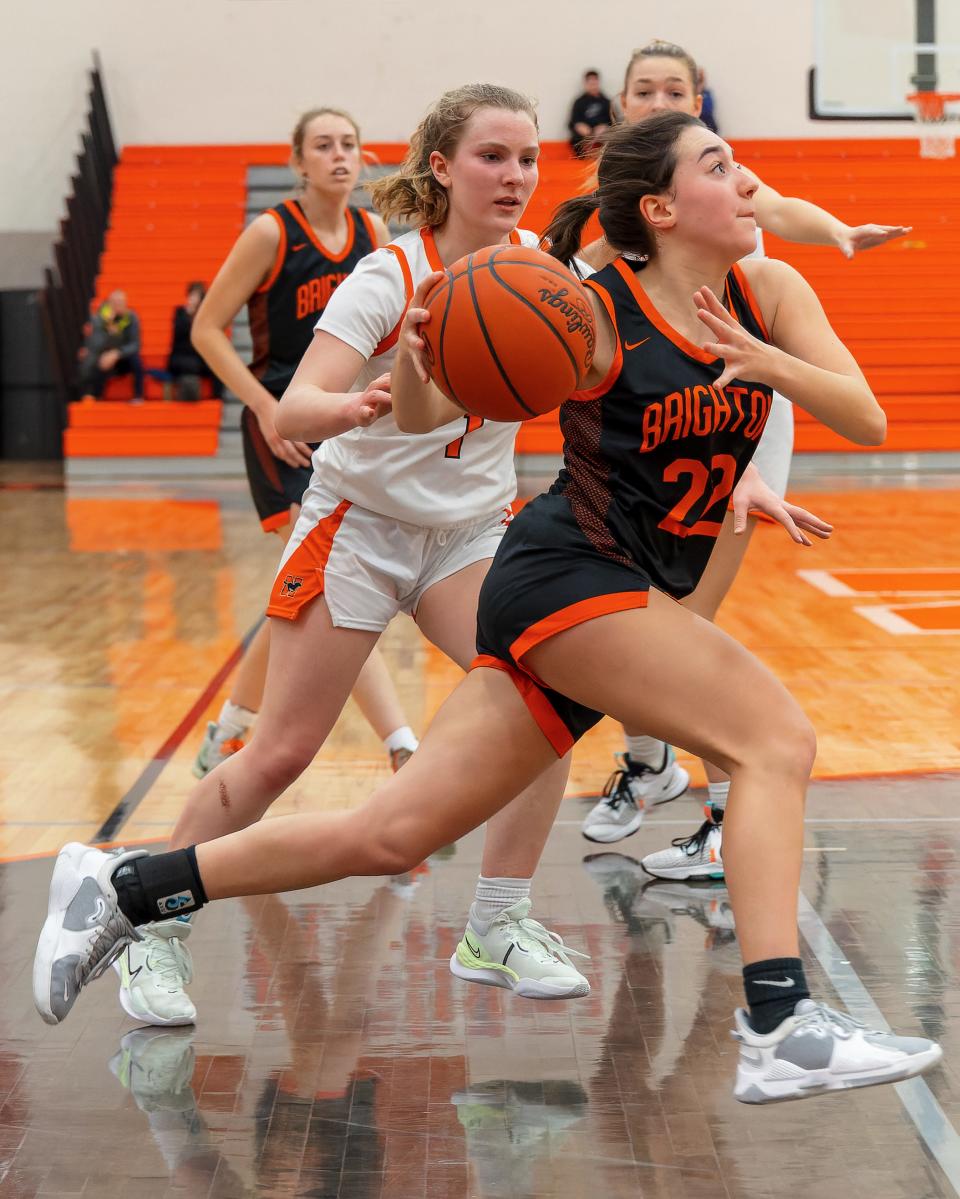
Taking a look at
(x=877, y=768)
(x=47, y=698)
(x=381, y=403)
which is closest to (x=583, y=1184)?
(x=381, y=403)

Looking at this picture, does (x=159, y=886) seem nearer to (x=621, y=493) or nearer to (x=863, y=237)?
(x=621, y=493)

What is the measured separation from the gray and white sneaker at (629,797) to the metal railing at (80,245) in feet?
46.3

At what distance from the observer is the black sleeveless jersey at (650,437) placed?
8.54 ft

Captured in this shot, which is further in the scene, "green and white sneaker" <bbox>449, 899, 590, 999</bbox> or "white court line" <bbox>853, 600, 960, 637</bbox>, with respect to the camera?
"white court line" <bbox>853, 600, 960, 637</bbox>

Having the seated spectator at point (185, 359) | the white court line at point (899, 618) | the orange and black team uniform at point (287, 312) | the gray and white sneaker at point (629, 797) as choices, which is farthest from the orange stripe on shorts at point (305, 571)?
the seated spectator at point (185, 359)

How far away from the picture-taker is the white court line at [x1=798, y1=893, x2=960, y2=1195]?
2521 millimetres

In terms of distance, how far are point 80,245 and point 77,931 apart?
1691 centimetres

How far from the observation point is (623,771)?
14.3ft

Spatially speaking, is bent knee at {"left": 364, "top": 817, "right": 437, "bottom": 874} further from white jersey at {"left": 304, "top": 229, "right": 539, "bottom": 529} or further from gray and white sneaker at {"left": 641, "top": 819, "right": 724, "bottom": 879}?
gray and white sneaker at {"left": 641, "top": 819, "right": 724, "bottom": 879}

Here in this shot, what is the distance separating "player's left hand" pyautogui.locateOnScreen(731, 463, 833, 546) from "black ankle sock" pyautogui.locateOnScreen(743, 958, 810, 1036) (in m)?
0.76

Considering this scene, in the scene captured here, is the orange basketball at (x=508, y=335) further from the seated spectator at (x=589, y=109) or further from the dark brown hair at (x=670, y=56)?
the seated spectator at (x=589, y=109)

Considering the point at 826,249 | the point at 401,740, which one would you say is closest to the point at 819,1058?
the point at 401,740

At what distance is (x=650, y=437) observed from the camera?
2.61m

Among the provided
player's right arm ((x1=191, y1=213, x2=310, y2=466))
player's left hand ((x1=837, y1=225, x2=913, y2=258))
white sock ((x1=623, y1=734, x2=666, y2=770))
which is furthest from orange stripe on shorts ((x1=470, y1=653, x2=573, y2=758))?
player's right arm ((x1=191, y1=213, x2=310, y2=466))
